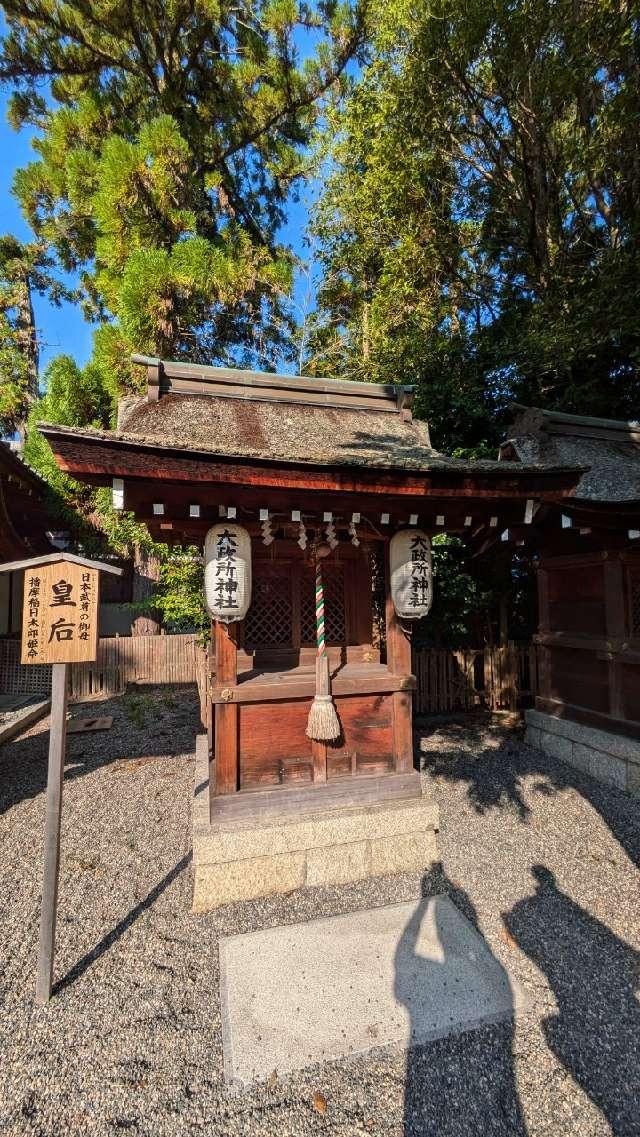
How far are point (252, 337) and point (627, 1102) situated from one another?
17.9 metres

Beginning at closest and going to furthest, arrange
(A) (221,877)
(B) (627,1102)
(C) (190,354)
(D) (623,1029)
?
(B) (627,1102) → (D) (623,1029) → (A) (221,877) → (C) (190,354)

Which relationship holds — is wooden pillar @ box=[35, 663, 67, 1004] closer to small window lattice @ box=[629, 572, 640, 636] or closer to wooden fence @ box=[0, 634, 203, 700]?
small window lattice @ box=[629, 572, 640, 636]

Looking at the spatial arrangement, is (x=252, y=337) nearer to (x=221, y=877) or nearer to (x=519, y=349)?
(x=519, y=349)

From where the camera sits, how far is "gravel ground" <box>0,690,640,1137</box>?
2461 millimetres

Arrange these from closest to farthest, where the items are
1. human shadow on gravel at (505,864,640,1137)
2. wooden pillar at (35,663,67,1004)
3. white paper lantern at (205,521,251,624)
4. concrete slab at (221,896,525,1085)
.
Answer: human shadow on gravel at (505,864,640,1137)
concrete slab at (221,896,525,1085)
wooden pillar at (35,663,67,1004)
white paper lantern at (205,521,251,624)

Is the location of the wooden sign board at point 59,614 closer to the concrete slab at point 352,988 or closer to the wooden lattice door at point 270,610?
the wooden lattice door at point 270,610

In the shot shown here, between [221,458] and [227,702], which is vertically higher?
[221,458]

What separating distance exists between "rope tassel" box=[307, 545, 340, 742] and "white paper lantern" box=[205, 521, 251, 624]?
0.80 meters

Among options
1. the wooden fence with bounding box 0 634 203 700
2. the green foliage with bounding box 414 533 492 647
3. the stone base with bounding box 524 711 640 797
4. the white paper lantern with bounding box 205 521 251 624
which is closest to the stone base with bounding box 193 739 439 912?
the white paper lantern with bounding box 205 521 251 624

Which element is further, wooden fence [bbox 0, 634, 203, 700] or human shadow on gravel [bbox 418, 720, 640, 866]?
wooden fence [bbox 0, 634, 203, 700]

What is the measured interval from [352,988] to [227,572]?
3.30m

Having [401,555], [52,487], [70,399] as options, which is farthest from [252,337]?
[401,555]

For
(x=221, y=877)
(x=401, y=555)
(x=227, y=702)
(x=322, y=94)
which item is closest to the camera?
(x=221, y=877)

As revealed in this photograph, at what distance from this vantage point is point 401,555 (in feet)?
15.7
